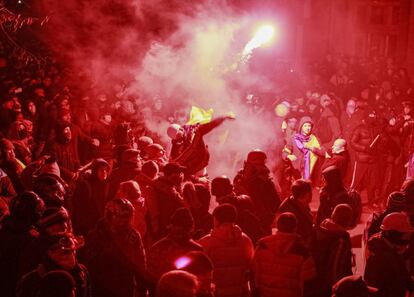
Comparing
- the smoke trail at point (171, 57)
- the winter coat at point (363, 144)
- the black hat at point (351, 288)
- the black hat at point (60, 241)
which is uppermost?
the smoke trail at point (171, 57)

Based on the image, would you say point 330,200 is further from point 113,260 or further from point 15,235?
point 15,235

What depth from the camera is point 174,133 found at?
9.67 meters

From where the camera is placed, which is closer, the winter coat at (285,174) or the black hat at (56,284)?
the black hat at (56,284)

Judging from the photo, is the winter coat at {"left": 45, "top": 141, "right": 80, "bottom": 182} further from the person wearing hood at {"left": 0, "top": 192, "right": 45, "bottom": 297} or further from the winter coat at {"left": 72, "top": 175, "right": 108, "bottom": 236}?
the person wearing hood at {"left": 0, "top": 192, "right": 45, "bottom": 297}

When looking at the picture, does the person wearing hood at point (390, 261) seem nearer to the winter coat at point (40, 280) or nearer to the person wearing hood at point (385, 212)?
the person wearing hood at point (385, 212)

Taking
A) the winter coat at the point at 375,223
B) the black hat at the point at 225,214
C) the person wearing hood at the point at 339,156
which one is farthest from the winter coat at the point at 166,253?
the person wearing hood at the point at 339,156

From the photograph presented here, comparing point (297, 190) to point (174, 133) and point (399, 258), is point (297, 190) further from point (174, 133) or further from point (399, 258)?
point (174, 133)

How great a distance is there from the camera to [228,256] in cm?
557

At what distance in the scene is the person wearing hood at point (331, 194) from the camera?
7023 millimetres

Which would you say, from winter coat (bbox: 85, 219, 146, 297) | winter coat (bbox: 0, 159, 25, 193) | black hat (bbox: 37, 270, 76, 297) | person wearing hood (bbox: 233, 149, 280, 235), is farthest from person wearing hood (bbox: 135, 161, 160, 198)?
black hat (bbox: 37, 270, 76, 297)

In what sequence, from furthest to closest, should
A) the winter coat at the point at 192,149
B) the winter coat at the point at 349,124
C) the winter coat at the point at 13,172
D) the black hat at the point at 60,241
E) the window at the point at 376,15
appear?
the window at the point at 376,15 → the winter coat at the point at 349,124 → the winter coat at the point at 192,149 → the winter coat at the point at 13,172 → the black hat at the point at 60,241

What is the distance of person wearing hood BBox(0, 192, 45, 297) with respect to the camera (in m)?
5.09

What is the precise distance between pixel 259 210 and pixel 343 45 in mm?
27315

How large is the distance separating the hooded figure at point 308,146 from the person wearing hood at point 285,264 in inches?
256
